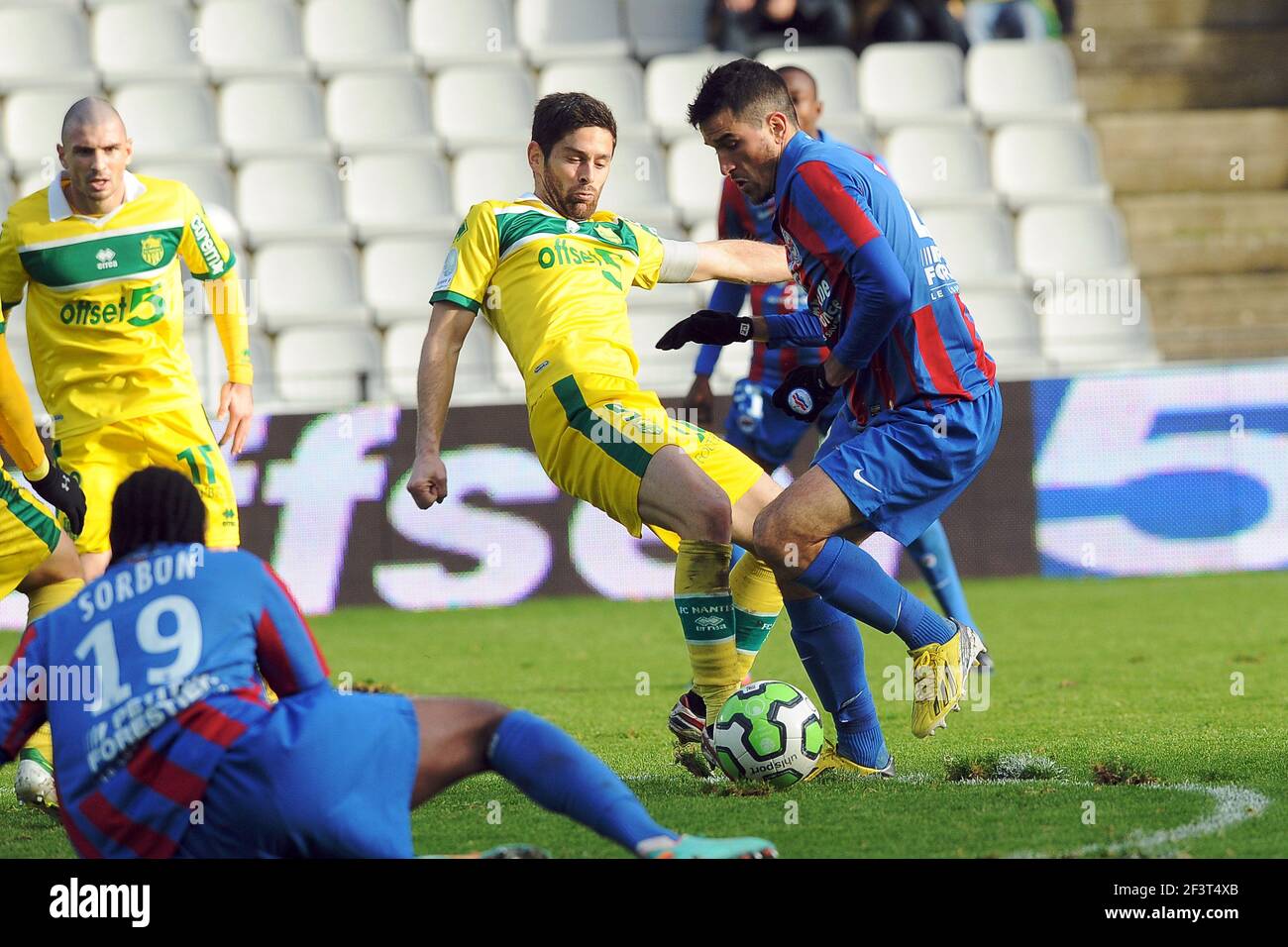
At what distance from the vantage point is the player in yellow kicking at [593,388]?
5215 millimetres

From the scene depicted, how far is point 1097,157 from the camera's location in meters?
15.1

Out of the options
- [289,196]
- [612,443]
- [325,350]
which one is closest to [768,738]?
[612,443]

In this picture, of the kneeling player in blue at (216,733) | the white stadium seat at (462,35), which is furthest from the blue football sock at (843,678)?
the white stadium seat at (462,35)

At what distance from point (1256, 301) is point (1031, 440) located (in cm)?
373

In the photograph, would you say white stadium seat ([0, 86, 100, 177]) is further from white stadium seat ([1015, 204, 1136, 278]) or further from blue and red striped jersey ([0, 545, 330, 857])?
blue and red striped jersey ([0, 545, 330, 857])

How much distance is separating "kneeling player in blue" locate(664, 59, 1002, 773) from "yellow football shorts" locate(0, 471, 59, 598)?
244 centimetres

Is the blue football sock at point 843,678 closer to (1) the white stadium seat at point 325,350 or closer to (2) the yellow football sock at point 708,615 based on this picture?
(2) the yellow football sock at point 708,615

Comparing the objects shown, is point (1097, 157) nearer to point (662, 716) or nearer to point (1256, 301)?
point (1256, 301)

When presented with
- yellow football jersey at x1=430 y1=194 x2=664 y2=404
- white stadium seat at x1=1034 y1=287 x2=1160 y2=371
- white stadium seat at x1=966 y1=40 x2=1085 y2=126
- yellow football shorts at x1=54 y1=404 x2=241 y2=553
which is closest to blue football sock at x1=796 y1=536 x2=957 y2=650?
yellow football jersey at x1=430 y1=194 x2=664 y2=404

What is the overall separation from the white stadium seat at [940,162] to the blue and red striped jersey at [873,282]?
356 inches

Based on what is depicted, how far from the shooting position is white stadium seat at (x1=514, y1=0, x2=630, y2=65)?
603 inches

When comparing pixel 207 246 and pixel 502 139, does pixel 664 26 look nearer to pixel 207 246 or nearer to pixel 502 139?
pixel 502 139

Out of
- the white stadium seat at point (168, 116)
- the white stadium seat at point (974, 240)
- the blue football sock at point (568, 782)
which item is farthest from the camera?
the white stadium seat at point (168, 116)
